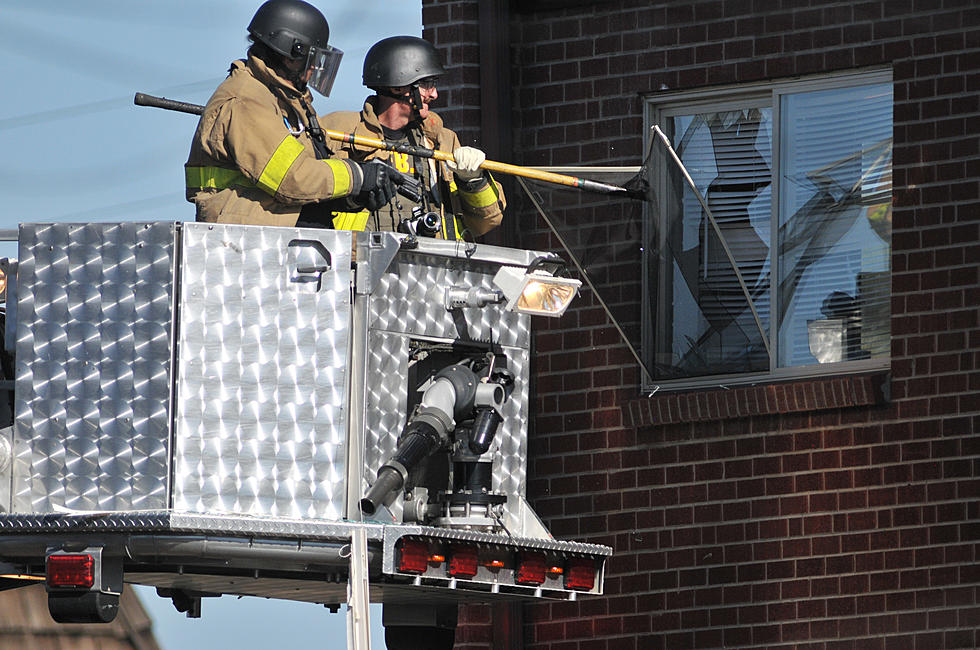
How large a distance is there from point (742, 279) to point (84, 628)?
387cm

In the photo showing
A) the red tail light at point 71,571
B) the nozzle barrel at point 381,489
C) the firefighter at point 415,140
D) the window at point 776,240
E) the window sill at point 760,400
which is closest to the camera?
the red tail light at point 71,571

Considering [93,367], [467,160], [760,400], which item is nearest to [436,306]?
[467,160]

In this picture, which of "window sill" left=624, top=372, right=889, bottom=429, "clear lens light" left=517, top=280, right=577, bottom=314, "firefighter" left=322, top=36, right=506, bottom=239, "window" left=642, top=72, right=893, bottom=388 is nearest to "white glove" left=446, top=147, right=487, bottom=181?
"firefighter" left=322, top=36, right=506, bottom=239

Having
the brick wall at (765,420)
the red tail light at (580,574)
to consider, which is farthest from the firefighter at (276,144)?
the brick wall at (765,420)

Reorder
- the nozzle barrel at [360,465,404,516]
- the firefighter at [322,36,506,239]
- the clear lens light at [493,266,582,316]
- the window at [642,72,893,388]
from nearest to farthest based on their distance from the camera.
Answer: the nozzle barrel at [360,465,404,516], the clear lens light at [493,266,582,316], the firefighter at [322,36,506,239], the window at [642,72,893,388]

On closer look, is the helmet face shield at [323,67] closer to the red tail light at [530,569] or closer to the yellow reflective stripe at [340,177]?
the yellow reflective stripe at [340,177]

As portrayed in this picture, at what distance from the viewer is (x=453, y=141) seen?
29.1ft

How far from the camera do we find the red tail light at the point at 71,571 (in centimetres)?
704

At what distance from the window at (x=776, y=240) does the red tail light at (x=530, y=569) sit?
9.70 ft

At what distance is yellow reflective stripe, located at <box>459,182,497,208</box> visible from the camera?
8.47m

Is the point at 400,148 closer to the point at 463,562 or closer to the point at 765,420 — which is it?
the point at 463,562

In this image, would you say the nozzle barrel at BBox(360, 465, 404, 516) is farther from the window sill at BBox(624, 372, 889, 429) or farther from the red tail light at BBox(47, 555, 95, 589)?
the window sill at BBox(624, 372, 889, 429)

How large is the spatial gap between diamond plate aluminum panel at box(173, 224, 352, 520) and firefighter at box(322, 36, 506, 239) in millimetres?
1020

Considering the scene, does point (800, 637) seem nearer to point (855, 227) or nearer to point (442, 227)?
point (855, 227)
